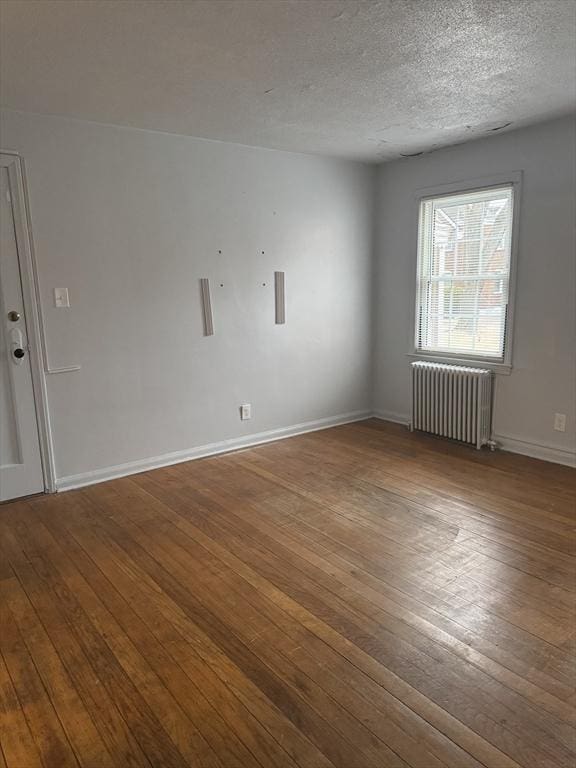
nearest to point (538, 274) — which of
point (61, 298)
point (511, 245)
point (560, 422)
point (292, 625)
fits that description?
point (511, 245)

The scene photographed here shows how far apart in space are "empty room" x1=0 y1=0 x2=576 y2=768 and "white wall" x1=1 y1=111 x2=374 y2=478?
21mm

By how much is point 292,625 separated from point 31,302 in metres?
2.59

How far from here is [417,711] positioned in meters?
1.72

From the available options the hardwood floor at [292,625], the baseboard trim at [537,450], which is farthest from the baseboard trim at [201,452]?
the baseboard trim at [537,450]

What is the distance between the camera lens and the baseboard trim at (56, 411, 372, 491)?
3735 millimetres

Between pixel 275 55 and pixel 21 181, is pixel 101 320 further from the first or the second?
pixel 275 55

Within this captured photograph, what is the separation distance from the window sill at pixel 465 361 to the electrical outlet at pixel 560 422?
1.63 ft

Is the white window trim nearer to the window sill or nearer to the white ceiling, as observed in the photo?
the window sill

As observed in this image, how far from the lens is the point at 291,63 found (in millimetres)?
2594

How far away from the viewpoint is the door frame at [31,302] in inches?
128

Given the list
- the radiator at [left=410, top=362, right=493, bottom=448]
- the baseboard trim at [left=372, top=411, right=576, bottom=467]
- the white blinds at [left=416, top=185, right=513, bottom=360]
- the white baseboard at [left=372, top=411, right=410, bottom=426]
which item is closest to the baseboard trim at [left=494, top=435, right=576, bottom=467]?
the baseboard trim at [left=372, top=411, right=576, bottom=467]

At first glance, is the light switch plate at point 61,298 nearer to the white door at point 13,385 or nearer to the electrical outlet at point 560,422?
the white door at point 13,385

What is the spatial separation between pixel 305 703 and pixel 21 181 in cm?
329

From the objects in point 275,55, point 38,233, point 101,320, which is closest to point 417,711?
point 275,55
